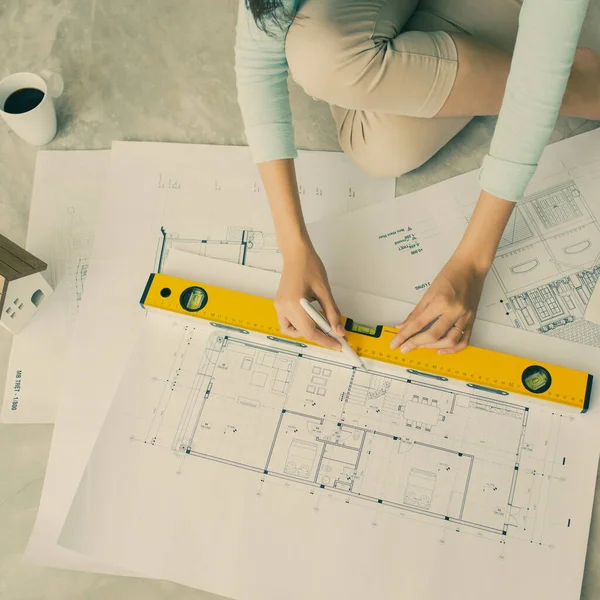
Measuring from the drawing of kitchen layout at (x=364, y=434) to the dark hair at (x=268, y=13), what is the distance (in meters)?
0.39

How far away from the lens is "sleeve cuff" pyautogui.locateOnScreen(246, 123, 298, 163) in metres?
0.80

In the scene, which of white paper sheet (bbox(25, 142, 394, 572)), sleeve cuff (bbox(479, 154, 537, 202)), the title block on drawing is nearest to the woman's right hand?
white paper sheet (bbox(25, 142, 394, 572))

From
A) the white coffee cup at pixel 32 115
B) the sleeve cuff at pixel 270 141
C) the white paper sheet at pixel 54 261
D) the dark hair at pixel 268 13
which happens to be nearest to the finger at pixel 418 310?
the sleeve cuff at pixel 270 141

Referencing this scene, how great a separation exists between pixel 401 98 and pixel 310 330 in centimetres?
32

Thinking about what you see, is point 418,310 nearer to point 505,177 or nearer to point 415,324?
point 415,324

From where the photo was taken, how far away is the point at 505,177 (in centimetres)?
72

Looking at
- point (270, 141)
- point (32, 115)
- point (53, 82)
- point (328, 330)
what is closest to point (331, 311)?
point (328, 330)

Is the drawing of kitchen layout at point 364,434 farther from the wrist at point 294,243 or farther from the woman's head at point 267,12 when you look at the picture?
the woman's head at point 267,12

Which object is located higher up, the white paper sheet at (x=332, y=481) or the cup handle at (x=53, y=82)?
the cup handle at (x=53, y=82)

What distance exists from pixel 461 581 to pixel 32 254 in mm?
730

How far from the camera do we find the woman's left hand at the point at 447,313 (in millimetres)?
761

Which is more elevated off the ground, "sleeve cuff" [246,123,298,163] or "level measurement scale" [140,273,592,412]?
"sleeve cuff" [246,123,298,163]

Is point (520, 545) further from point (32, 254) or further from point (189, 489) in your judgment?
point (32, 254)

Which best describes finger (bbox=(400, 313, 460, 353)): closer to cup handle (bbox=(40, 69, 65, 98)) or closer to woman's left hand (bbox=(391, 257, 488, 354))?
woman's left hand (bbox=(391, 257, 488, 354))
